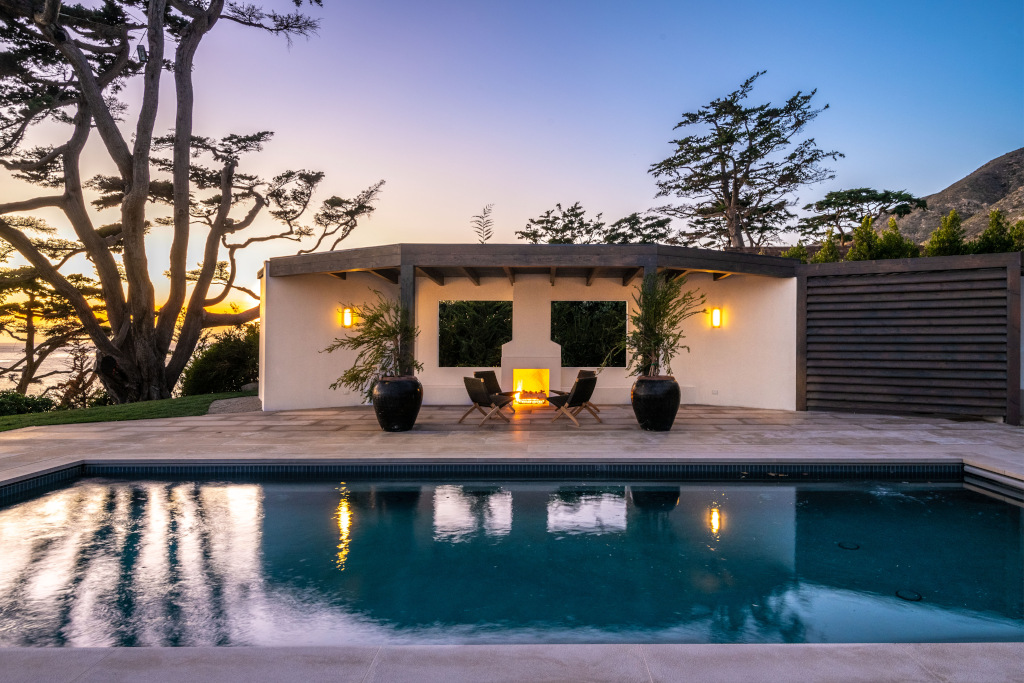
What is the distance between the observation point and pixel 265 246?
17953 mm

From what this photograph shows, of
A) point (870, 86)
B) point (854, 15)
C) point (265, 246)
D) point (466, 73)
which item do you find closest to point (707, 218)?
point (870, 86)

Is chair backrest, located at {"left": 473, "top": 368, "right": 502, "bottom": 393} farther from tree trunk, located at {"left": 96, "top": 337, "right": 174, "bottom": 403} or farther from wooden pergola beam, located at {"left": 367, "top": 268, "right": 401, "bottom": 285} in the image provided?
tree trunk, located at {"left": 96, "top": 337, "right": 174, "bottom": 403}

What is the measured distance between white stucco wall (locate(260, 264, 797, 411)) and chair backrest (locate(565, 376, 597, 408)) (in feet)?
7.81

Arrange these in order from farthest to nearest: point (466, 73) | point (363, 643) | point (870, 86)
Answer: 1. point (870, 86)
2. point (466, 73)
3. point (363, 643)

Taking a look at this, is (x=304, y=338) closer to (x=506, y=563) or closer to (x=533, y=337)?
(x=533, y=337)

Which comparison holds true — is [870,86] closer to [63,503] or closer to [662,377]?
[662,377]

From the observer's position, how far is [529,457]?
5.55 meters

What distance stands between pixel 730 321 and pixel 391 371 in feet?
20.5

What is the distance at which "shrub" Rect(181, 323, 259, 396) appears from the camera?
1317 cm

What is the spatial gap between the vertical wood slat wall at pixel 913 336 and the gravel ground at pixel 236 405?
29.8 feet

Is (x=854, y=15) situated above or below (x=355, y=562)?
above

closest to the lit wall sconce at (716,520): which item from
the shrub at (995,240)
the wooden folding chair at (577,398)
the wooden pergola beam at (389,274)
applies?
the wooden folding chair at (577,398)

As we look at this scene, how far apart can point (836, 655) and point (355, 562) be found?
266cm

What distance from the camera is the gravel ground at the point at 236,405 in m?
9.77
